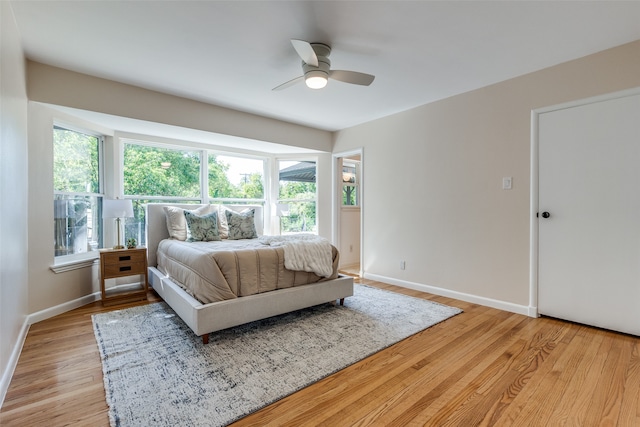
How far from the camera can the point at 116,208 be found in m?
3.40

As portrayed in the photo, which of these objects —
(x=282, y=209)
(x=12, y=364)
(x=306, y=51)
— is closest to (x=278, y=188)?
(x=282, y=209)

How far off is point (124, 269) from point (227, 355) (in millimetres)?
2073

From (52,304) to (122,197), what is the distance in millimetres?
1482

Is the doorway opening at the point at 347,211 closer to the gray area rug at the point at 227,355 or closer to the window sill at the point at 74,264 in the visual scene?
the gray area rug at the point at 227,355

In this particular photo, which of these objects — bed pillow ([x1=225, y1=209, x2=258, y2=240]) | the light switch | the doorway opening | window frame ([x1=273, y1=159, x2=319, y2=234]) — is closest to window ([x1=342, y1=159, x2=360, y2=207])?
the doorway opening

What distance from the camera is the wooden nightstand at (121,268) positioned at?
3287 millimetres

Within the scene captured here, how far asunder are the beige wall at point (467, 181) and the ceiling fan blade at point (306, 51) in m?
2.04

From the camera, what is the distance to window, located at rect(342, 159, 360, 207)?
5.64 metres

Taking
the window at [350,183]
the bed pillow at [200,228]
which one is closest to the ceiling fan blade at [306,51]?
the bed pillow at [200,228]

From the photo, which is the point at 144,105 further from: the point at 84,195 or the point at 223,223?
the point at 223,223

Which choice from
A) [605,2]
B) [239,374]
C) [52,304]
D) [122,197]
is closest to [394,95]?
[605,2]

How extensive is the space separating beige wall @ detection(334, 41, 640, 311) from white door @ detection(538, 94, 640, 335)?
0.52 feet

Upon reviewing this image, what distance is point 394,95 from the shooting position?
3453 mm

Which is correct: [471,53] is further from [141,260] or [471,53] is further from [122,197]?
[122,197]
